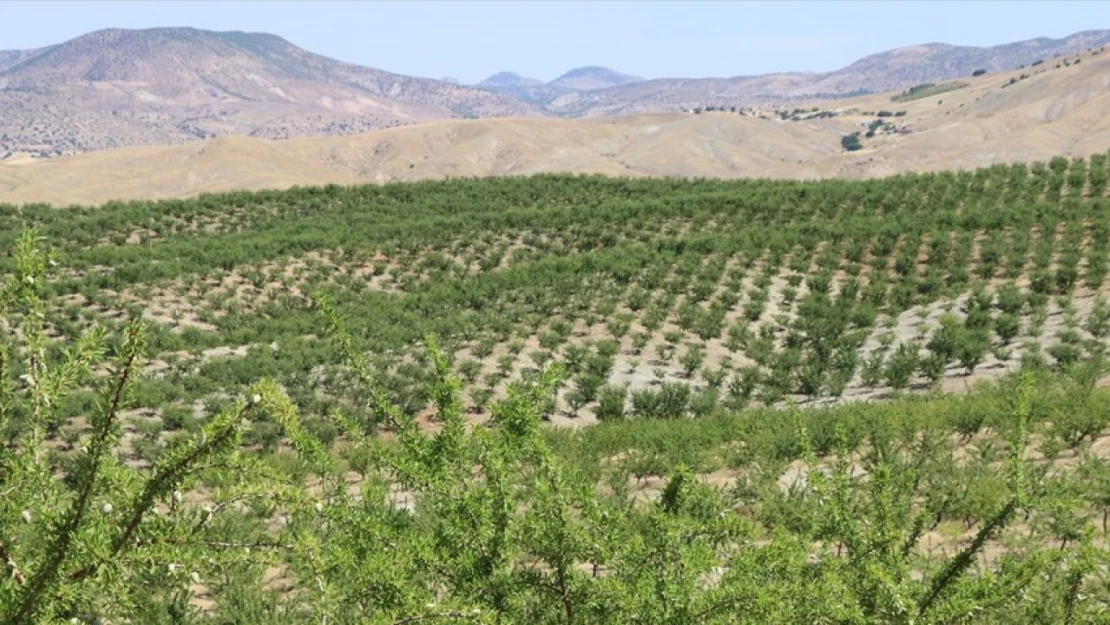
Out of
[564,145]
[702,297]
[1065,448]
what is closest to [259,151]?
[564,145]

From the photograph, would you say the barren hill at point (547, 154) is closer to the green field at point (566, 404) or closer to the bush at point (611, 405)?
the green field at point (566, 404)

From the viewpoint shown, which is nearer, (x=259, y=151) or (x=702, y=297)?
(x=702, y=297)

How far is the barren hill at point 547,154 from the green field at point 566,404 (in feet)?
288

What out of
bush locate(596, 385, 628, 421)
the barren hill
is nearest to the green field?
bush locate(596, 385, 628, 421)

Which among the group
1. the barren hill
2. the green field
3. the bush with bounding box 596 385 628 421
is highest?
the barren hill

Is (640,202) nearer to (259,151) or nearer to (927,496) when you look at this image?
(927,496)

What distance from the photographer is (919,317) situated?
65.8 ft

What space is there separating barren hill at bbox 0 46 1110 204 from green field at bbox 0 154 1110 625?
8767 centimetres

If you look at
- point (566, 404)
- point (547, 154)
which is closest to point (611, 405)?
point (566, 404)

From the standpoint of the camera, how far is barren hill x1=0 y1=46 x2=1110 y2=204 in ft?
401

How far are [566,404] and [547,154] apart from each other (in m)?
154

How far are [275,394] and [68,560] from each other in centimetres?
90

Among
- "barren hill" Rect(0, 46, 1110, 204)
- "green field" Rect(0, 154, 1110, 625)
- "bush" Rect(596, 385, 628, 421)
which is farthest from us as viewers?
"barren hill" Rect(0, 46, 1110, 204)

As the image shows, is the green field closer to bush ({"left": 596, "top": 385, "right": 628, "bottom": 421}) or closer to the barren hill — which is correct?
bush ({"left": 596, "top": 385, "right": 628, "bottom": 421})
